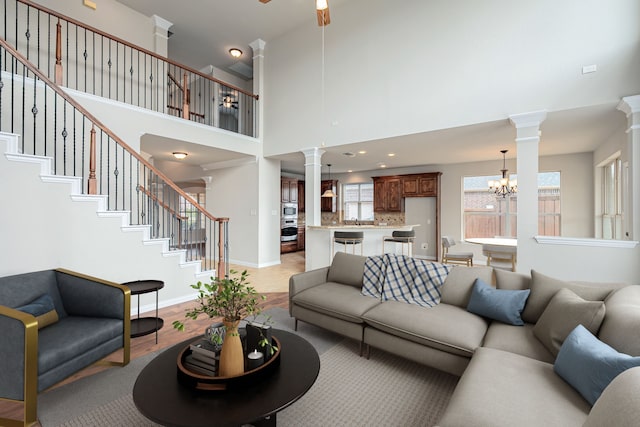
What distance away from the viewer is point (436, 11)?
467cm

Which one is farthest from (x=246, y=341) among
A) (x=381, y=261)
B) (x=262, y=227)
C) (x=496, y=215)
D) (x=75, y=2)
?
(x=496, y=215)

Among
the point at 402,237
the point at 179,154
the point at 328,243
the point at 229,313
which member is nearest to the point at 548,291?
the point at 229,313

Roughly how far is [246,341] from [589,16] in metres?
5.27

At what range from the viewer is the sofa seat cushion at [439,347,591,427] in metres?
1.28

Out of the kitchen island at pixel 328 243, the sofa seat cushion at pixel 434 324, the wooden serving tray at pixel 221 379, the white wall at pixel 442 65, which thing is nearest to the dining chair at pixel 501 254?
the kitchen island at pixel 328 243

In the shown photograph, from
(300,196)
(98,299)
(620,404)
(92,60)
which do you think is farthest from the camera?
(300,196)

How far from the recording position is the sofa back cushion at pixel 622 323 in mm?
1470

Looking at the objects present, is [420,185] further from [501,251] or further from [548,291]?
[548,291]

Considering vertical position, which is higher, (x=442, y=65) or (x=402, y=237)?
(x=442, y=65)

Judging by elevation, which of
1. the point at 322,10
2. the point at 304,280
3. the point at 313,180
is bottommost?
the point at 304,280

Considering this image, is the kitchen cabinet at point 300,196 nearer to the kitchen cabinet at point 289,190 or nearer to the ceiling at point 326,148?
the kitchen cabinet at point 289,190

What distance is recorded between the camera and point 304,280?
3.42 metres

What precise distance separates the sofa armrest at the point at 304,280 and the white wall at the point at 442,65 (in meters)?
2.85

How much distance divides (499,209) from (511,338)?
6.31 metres
